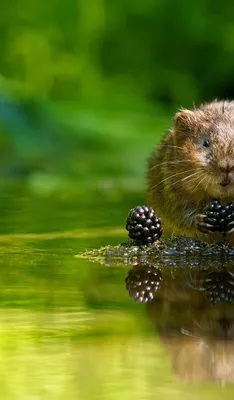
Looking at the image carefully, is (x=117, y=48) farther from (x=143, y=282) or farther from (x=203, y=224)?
(x=143, y=282)

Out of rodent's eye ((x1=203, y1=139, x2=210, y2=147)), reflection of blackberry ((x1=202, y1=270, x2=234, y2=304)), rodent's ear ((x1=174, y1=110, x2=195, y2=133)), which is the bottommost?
reflection of blackberry ((x1=202, y1=270, x2=234, y2=304))

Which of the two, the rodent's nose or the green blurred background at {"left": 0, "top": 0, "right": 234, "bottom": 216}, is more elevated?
the green blurred background at {"left": 0, "top": 0, "right": 234, "bottom": 216}

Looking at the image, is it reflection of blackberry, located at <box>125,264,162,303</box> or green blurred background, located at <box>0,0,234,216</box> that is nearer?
reflection of blackberry, located at <box>125,264,162,303</box>

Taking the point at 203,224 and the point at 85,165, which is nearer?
the point at 203,224

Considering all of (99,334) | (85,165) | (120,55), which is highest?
(120,55)

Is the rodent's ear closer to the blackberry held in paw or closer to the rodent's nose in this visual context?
the rodent's nose

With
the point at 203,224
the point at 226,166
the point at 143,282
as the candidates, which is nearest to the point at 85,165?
the point at 226,166

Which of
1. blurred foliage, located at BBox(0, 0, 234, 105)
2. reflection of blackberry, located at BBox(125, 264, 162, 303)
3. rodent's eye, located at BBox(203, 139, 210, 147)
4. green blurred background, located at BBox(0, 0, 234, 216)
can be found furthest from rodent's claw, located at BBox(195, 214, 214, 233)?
blurred foliage, located at BBox(0, 0, 234, 105)

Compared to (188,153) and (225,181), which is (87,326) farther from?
(188,153)
